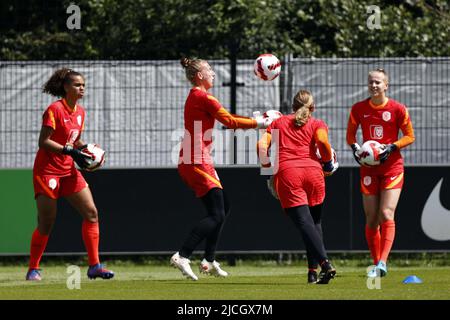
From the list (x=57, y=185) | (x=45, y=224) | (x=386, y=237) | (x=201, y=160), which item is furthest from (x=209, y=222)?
(x=386, y=237)

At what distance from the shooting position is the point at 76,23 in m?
19.7

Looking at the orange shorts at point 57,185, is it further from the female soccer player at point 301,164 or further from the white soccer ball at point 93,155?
the female soccer player at point 301,164

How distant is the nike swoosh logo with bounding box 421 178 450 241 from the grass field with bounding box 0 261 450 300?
1348 mm

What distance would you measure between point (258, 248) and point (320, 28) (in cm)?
457

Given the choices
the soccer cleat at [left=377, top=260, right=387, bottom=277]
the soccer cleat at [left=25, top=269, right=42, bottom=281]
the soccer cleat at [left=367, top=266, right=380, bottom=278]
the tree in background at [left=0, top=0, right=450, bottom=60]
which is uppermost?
the tree in background at [left=0, top=0, right=450, bottom=60]

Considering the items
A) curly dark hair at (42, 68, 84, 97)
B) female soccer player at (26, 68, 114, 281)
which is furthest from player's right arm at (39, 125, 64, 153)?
curly dark hair at (42, 68, 84, 97)

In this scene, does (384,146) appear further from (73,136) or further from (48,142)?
(48,142)

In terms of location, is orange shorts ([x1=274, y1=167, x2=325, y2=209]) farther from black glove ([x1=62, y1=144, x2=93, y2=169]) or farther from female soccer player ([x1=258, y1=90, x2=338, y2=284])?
black glove ([x1=62, y1=144, x2=93, y2=169])

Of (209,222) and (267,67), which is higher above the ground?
(267,67)

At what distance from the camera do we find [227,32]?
19281 millimetres

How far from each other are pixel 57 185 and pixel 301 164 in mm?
2380

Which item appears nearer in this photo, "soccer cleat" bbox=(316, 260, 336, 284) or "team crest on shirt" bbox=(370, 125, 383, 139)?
"soccer cleat" bbox=(316, 260, 336, 284)

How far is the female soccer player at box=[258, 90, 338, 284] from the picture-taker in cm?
1195

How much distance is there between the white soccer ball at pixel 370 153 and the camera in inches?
509
